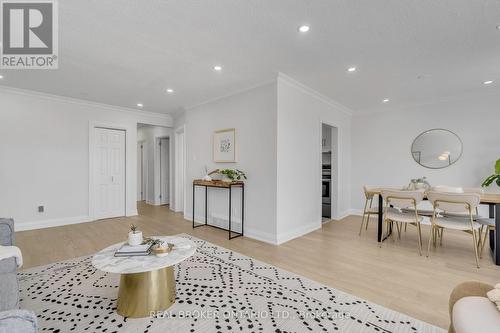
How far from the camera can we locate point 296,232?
12.9ft

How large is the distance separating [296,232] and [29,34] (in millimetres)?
4243

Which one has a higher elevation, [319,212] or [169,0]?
[169,0]

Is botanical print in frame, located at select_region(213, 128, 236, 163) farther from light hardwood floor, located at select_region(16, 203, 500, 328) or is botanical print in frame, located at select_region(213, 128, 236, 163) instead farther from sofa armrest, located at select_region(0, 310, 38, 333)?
sofa armrest, located at select_region(0, 310, 38, 333)

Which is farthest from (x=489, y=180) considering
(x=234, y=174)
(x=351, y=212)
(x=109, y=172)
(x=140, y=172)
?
(x=140, y=172)

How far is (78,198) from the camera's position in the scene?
15.7ft

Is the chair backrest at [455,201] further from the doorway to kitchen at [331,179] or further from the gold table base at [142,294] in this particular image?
the gold table base at [142,294]

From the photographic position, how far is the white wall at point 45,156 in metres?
4.09

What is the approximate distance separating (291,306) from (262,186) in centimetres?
197

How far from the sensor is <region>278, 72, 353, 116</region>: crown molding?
3.57 m

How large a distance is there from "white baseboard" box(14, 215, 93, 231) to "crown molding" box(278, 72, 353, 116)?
4797 millimetres

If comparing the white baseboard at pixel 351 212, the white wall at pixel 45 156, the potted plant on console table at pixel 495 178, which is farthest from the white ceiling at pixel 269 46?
the white baseboard at pixel 351 212

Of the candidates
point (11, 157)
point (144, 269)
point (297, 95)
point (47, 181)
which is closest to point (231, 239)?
point (144, 269)

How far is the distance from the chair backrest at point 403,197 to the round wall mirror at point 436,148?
205 cm

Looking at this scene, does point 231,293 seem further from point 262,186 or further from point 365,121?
point 365,121
